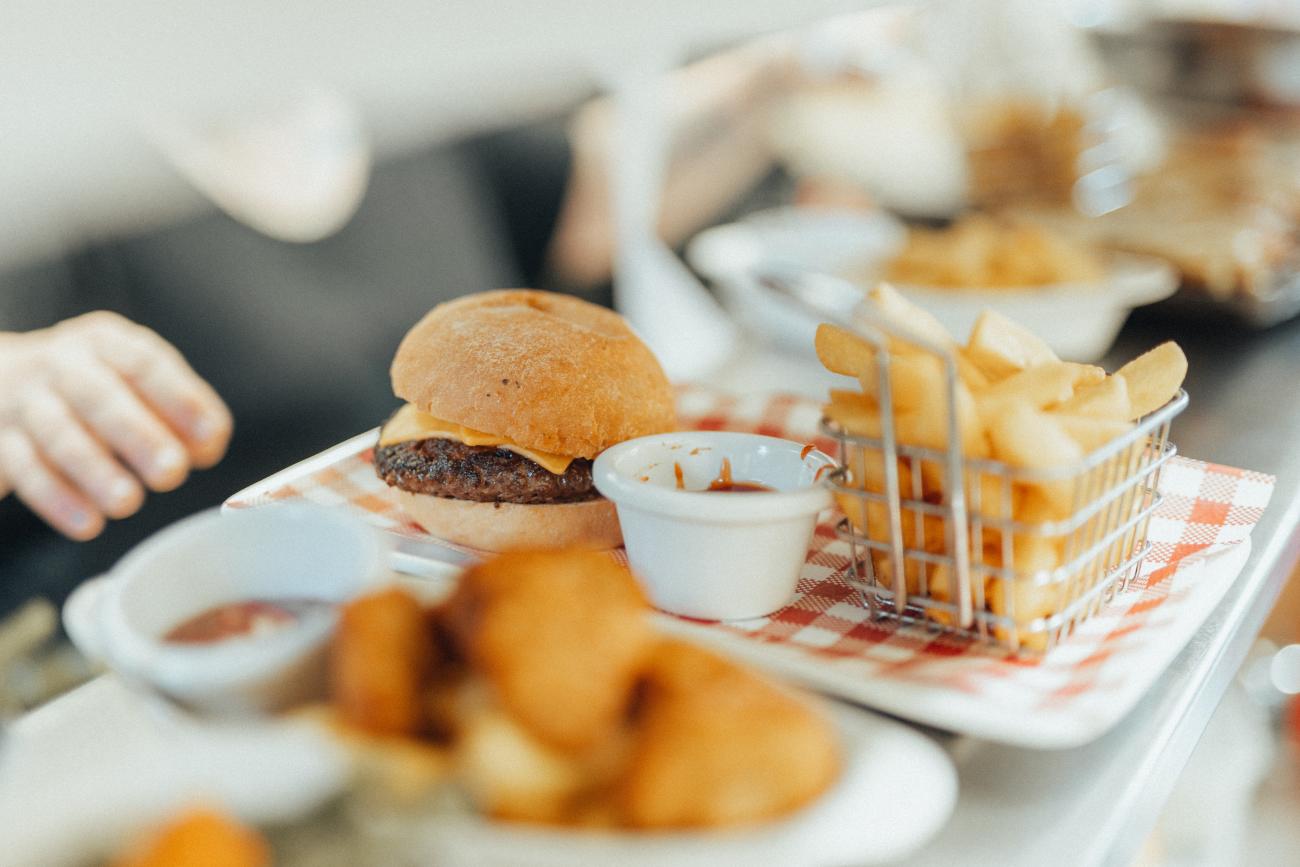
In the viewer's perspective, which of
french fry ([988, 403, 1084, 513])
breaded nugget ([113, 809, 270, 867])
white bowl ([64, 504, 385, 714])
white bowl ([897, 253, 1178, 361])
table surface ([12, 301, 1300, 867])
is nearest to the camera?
breaded nugget ([113, 809, 270, 867])

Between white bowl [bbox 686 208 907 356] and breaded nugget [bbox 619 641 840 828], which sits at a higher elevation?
breaded nugget [bbox 619 641 840 828]

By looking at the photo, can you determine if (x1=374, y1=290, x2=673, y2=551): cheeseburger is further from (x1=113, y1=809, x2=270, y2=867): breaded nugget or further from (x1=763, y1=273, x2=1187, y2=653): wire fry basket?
(x1=113, y1=809, x2=270, y2=867): breaded nugget

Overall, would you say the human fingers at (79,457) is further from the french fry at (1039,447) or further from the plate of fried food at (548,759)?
the french fry at (1039,447)

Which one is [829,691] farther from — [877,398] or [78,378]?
[78,378]

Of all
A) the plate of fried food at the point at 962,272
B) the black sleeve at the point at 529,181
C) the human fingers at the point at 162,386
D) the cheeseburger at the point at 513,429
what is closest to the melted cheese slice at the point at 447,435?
the cheeseburger at the point at 513,429

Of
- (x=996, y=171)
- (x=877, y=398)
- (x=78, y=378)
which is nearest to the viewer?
(x=877, y=398)

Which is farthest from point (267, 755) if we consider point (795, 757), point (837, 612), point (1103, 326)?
point (1103, 326)

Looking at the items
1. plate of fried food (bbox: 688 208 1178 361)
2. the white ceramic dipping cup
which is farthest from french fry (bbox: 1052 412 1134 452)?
plate of fried food (bbox: 688 208 1178 361)
